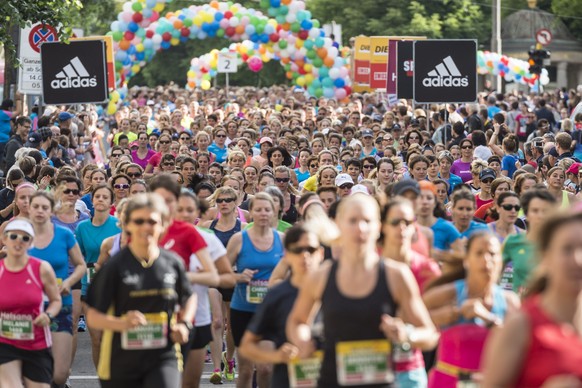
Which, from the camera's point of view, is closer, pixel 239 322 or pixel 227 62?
pixel 239 322

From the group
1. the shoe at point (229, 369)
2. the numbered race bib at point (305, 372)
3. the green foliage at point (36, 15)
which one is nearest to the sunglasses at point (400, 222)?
the numbered race bib at point (305, 372)

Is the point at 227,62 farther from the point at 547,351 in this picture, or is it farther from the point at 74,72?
the point at 547,351

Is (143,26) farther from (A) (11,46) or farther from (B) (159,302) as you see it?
(B) (159,302)

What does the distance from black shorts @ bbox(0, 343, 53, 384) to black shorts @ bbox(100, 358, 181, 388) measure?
166 centimetres

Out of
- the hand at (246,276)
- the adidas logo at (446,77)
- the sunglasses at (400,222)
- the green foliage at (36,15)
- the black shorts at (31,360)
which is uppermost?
the green foliage at (36,15)

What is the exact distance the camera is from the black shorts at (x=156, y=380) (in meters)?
7.87

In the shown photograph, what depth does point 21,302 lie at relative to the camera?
9.34 m

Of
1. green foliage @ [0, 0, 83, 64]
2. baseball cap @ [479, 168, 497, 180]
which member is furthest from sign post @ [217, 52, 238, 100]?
baseball cap @ [479, 168, 497, 180]

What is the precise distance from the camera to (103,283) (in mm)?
7773

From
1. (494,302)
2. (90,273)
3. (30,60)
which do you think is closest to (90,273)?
(90,273)

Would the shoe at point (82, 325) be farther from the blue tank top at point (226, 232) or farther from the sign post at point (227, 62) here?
the sign post at point (227, 62)

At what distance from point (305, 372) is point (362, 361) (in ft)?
3.27

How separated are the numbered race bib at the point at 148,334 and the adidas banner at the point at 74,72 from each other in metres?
A: 11.2

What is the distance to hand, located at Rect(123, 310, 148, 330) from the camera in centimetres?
760
